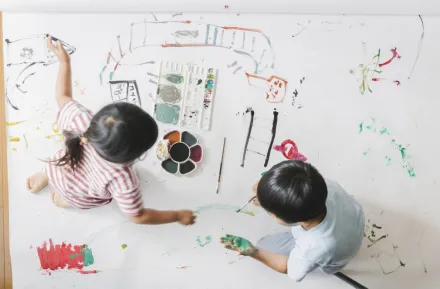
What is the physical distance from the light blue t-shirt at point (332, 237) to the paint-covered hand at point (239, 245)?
0.09 meters

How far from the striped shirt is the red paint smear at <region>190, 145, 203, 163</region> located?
15 cm

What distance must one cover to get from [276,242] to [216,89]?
363mm

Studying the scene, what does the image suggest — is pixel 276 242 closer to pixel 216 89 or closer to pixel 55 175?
pixel 216 89

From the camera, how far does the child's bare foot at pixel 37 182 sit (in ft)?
3.18

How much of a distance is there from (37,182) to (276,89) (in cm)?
56

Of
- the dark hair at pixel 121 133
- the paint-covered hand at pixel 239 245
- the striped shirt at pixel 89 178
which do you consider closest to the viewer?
the dark hair at pixel 121 133

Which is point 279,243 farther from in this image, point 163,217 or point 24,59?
point 24,59

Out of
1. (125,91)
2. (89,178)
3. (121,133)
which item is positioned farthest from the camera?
(125,91)

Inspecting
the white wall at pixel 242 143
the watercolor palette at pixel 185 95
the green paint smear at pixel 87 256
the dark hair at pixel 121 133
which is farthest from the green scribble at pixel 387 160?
the green paint smear at pixel 87 256

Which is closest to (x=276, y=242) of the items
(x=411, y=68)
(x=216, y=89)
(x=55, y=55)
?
(x=216, y=89)

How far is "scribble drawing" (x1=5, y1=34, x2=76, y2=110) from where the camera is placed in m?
0.96

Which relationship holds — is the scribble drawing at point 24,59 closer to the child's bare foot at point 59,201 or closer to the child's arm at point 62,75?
the child's arm at point 62,75

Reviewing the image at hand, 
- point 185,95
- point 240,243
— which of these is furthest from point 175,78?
point 240,243

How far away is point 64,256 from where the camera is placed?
1.01 metres
